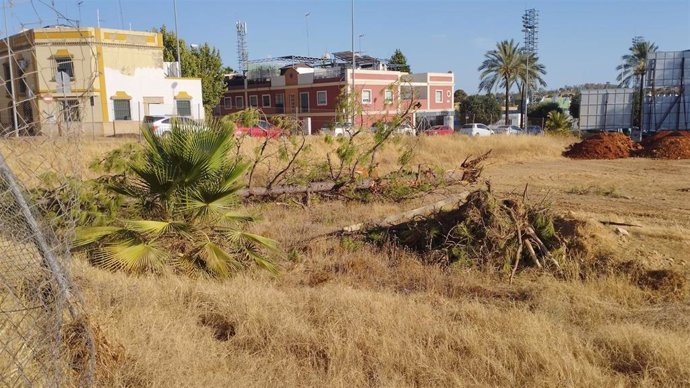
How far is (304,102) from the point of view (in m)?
52.3

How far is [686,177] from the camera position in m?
18.3

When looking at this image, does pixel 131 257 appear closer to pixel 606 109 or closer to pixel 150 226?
pixel 150 226

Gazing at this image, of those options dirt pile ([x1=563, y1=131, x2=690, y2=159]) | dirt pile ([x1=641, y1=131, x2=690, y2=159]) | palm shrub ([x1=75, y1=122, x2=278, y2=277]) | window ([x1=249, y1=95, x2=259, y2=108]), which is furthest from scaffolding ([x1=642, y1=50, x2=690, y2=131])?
window ([x1=249, y1=95, x2=259, y2=108])

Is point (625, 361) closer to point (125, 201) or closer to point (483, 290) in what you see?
point (483, 290)

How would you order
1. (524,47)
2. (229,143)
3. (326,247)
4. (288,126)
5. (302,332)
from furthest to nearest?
(524,47)
(288,126)
(326,247)
(229,143)
(302,332)

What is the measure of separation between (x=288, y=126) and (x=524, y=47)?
182 feet

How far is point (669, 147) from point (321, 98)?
31.0 meters

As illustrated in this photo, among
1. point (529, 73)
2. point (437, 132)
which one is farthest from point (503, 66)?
point (437, 132)

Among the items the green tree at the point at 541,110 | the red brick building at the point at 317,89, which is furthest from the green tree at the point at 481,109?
the red brick building at the point at 317,89

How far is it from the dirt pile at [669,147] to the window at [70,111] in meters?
26.9

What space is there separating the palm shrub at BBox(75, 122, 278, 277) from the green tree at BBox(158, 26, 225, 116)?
44.6 metres

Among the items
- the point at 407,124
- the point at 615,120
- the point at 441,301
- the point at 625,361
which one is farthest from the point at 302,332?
the point at 615,120

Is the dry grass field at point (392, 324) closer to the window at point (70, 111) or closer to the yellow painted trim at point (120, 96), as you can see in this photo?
the window at point (70, 111)

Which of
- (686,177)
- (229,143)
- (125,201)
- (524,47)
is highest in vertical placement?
(524,47)
